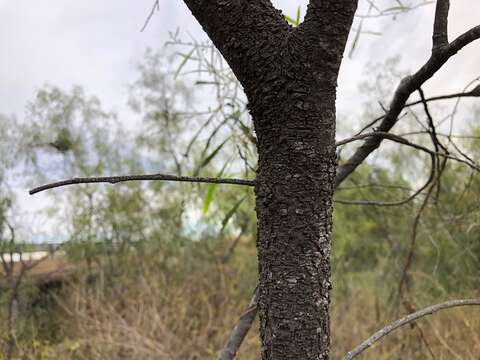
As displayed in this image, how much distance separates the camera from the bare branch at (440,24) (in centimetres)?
43

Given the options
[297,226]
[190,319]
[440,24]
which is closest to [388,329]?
[297,226]

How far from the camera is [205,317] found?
2096 mm

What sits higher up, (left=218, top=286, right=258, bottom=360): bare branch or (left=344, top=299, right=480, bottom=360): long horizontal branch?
(left=344, top=299, right=480, bottom=360): long horizontal branch

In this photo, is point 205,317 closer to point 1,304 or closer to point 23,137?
point 1,304

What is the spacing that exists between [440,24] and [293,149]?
0.20m

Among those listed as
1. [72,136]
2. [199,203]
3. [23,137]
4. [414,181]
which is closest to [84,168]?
[72,136]

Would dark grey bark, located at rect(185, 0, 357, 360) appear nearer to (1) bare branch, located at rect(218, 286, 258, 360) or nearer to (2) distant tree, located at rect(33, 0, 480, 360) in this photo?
(2) distant tree, located at rect(33, 0, 480, 360)

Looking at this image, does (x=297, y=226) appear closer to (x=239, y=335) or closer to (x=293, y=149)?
(x=293, y=149)

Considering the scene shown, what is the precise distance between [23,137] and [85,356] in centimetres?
118

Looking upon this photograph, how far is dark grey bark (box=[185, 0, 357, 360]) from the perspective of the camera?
0.35 metres

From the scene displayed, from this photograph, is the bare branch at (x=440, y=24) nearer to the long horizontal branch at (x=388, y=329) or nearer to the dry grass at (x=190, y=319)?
the long horizontal branch at (x=388, y=329)

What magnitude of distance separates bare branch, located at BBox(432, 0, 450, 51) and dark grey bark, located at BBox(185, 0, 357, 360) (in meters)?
0.11

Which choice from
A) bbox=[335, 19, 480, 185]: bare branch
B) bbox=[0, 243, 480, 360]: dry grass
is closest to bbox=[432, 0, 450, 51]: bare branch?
bbox=[335, 19, 480, 185]: bare branch

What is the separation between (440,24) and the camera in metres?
0.43
